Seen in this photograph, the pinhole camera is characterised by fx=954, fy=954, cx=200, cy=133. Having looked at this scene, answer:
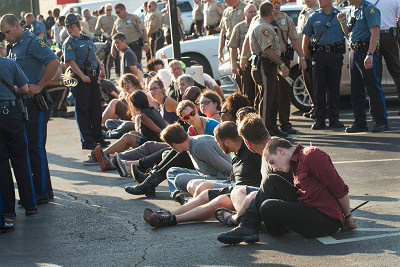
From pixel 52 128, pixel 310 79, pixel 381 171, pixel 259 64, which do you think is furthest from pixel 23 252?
pixel 52 128

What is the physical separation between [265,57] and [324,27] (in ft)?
3.29

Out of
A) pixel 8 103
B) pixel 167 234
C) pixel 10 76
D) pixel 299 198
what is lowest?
pixel 167 234

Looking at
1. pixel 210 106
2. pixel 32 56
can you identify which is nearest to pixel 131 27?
pixel 210 106

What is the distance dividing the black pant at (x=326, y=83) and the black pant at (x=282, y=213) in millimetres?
6548

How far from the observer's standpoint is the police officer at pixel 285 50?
1418cm

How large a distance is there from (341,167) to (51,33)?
1052 inches

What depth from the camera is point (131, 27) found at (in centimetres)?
2245

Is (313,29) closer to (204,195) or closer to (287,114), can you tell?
(287,114)

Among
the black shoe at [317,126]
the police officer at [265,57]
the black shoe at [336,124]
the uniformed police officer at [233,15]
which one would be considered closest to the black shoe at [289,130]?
the black shoe at [317,126]

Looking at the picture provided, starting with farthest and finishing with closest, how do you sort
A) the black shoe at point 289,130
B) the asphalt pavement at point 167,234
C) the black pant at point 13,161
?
the black shoe at point 289,130, the black pant at point 13,161, the asphalt pavement at point 167,234

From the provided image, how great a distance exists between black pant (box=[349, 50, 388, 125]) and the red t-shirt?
618 cm

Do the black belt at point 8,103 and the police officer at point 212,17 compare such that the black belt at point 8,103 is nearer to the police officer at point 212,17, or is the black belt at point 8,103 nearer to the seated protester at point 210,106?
the seated protester at point 210,106

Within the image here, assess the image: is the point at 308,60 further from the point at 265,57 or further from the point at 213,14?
the point at 213,14

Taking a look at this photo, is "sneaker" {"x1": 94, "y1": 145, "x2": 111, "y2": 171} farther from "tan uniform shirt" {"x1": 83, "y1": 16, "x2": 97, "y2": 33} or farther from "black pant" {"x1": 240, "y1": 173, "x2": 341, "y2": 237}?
"tan uniform shirt" {"x1": 83, "y1": 16, "x2": 97, "y2": 33}
